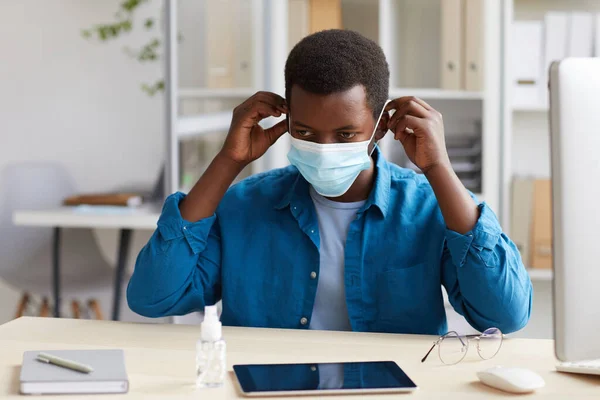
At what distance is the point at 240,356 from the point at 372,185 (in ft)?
1.56

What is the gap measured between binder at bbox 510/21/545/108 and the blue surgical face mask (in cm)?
157

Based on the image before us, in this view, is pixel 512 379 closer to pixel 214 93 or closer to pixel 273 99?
pixel 273 99

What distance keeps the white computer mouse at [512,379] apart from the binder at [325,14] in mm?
2098

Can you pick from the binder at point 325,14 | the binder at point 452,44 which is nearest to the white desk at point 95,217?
the binder at point 325,14

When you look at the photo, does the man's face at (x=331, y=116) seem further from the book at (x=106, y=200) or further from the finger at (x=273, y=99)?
the book at (x=106, y=200)

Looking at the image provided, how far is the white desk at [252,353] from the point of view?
1033mm

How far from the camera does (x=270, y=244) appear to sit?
4.98ft

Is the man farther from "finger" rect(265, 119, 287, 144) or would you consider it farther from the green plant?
the green plant

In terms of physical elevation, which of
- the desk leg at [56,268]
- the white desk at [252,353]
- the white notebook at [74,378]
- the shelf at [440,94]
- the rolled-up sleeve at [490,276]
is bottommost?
the desk leg at [56,268]

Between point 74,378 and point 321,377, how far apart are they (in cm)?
32

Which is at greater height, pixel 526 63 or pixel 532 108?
pixel 526 63

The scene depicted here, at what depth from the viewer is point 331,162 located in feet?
4.52

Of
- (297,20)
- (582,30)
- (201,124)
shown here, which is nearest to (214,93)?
(201,124)

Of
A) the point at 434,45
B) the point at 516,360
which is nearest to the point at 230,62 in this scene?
the point at 434,45
